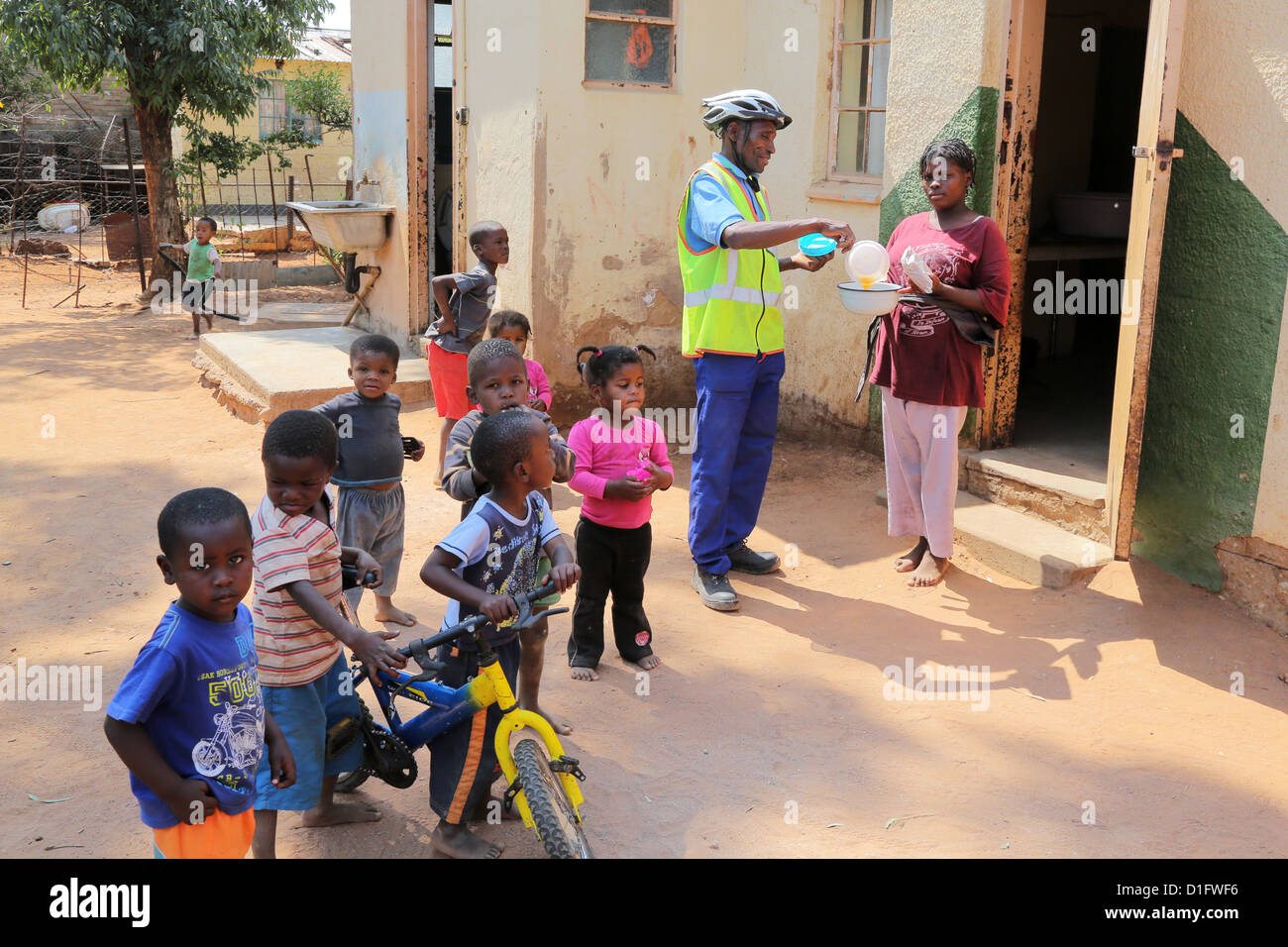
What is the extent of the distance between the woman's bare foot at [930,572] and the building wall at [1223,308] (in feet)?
3.05

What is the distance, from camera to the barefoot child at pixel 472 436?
331 centimetres

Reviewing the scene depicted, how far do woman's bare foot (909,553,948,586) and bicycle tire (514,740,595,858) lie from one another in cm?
272

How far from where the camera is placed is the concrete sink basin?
8898 millimetres

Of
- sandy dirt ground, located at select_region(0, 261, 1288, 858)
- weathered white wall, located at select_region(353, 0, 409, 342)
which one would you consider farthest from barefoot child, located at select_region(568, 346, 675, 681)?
weathered white wall, located at select_region(353, 0, 409, 342)

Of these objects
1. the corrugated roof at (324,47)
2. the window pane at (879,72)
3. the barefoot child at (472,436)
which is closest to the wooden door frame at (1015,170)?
the window pane at (879,72)

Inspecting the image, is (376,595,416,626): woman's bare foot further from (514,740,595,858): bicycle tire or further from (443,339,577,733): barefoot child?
(514,740,595,858): bicycle tire

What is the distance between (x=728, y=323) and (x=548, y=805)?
262cm

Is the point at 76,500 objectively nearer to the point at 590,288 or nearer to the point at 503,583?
the point at 590,288

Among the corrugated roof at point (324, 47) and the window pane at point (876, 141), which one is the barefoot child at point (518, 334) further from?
the corrugated roof at point (324, 47)

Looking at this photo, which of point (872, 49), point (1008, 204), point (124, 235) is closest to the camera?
point (1008, 204)

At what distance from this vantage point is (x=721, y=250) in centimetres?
466

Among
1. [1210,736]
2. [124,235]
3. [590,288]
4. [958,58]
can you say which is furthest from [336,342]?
[124,235]

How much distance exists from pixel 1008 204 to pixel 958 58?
783mm

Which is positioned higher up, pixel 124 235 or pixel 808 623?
pixel 124 235
